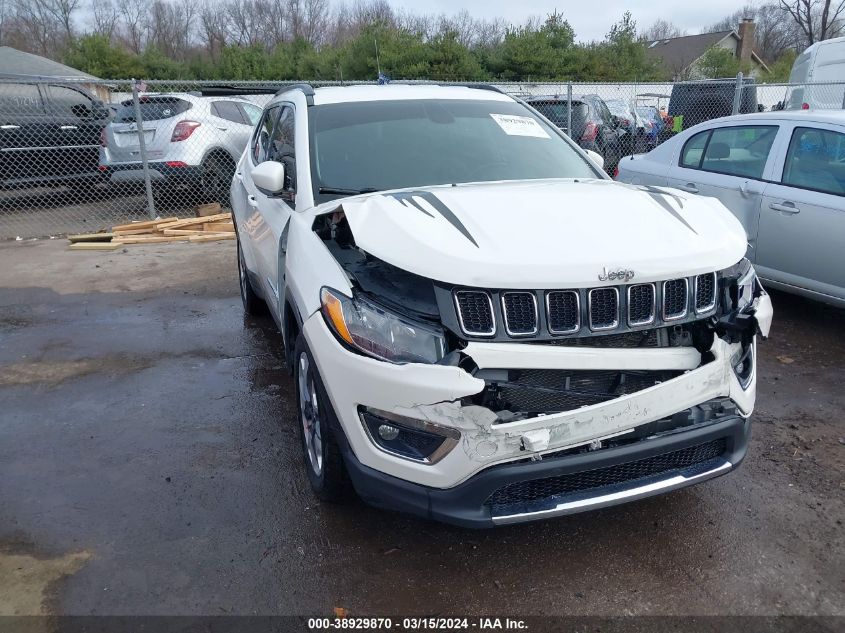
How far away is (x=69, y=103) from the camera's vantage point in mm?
11367

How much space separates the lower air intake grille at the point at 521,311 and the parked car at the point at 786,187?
3547mm

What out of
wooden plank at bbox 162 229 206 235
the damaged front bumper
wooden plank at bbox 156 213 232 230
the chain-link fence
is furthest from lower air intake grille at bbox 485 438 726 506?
the chain-link fence

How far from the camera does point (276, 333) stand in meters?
5.51

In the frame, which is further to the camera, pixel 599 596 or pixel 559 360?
pixel 599 596

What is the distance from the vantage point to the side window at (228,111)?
35.2 feet

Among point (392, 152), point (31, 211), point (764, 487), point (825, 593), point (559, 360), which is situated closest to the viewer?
point (559, 360)

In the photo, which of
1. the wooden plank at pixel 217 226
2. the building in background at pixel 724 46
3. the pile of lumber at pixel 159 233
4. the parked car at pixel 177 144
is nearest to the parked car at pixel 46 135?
the parked car at pixel 177 144

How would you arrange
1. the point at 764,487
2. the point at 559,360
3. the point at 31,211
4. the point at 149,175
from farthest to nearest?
the point at 31,211 → the point at 149,175 → the point at 764,487 → the point at 559,360

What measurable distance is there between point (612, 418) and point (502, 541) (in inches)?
32.6

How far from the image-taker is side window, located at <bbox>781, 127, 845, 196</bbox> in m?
4.99

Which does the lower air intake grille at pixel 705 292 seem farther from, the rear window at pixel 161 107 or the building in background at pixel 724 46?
the building in background at pixel 724 46

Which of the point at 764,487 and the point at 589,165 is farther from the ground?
the point at 589,165

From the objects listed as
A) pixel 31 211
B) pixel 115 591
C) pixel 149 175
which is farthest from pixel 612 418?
pixel 31 211

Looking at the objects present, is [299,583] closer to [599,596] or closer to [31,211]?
[599,596]
